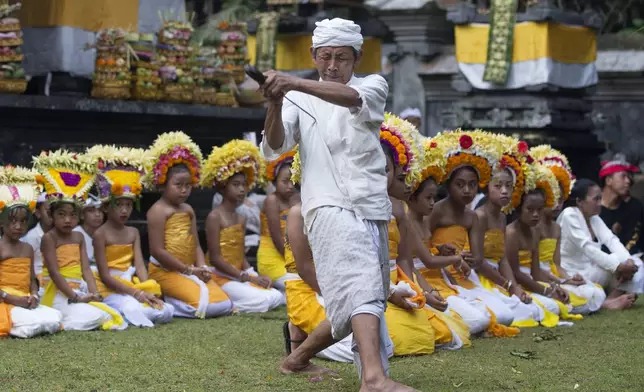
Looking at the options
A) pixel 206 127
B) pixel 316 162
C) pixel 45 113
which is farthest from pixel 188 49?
pixel 316 162

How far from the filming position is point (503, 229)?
33.6ft

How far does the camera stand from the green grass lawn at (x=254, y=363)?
265 inches

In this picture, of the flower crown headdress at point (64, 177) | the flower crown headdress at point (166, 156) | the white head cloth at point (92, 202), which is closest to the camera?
the flower crown headdress at point (64, 177)

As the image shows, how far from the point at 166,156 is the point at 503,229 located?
2.69 m

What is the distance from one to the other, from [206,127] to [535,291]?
4.27m

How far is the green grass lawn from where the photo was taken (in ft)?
22.1

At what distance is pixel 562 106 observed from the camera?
15.5 meters

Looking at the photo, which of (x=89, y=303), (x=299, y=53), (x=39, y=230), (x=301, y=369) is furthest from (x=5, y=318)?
(x=299, y=53)

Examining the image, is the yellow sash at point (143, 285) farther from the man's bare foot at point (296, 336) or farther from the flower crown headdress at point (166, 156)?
the man's bare foot at point (296, 336)

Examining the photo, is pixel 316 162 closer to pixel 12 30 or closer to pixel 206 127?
pixel 12 30

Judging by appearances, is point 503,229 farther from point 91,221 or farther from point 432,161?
point 91,221

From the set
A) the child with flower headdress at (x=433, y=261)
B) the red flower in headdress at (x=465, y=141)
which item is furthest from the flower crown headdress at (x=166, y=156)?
the red flower in headdress at (x=465, y=141)

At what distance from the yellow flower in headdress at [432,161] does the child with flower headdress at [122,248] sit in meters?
2.20

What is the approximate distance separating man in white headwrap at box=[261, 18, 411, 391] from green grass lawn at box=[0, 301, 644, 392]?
2.04 feet
